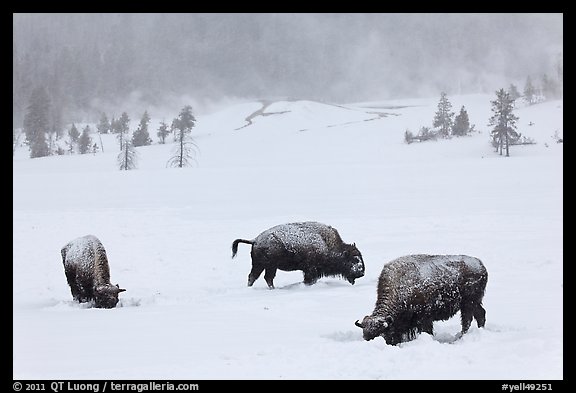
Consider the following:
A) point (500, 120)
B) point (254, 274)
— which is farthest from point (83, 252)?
point (500, 120)

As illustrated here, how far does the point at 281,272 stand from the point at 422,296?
7.49 meters

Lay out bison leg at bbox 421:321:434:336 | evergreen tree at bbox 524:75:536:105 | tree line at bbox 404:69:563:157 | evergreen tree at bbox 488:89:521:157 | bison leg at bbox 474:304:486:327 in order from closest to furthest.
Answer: bison leg at bbox 421:321:434:336, bison leg at bbox 474:304:486:327, evergreen tree at bbox 488:89:521:157, tree line at bbox 404:69:563:157, evergreen tree at bbox 524:75:536:105

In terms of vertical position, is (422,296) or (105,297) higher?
(422,296)

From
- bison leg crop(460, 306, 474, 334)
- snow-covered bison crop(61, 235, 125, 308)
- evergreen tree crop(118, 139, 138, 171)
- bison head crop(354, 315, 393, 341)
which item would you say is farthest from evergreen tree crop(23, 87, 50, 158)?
bison leg crop(460, 306, 474, 334)

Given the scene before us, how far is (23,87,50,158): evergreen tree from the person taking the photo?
227 ft

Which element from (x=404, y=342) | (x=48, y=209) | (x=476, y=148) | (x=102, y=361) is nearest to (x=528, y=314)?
(x=404, y=342)

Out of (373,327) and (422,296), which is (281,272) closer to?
(422,296)

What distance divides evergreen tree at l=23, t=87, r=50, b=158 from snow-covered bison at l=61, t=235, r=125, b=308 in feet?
203

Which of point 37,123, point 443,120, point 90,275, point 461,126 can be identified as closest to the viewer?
point 90,275

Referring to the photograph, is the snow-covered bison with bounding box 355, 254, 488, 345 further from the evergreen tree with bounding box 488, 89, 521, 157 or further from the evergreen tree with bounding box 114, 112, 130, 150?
the evergreen tree with bounding box 114, 112, 130, 150

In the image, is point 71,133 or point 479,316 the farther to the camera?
point 71,133

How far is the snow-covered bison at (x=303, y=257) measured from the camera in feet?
40.9

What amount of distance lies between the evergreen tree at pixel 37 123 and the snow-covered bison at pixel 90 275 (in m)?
61.9

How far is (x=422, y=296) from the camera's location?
307 inches
